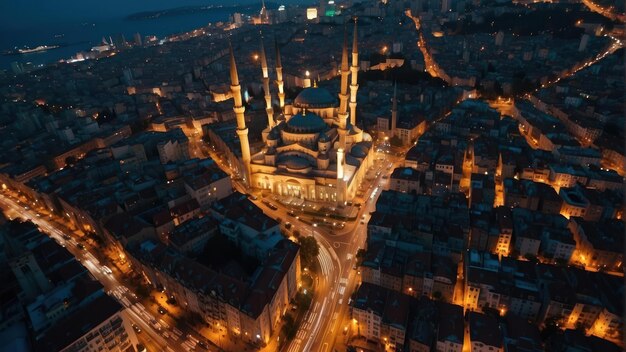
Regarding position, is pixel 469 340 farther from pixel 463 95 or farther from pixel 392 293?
pixel 463 95

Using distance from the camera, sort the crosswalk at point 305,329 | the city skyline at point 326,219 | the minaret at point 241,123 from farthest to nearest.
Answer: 1. the minaret at point 241,123
2. the crosswalk at point 305,329
3. the city skyline at point 326,219

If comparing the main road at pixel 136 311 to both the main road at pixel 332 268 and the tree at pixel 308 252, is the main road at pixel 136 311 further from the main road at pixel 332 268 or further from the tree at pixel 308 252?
the tree at pixel 308 252

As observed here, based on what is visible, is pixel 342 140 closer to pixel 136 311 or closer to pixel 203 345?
pixel 203 345

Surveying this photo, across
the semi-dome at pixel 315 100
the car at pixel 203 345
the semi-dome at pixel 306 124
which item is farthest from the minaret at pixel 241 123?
the car at pixel 203 345

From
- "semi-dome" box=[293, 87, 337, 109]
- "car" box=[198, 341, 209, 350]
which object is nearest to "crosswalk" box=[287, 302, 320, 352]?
"car" box=[198, 341, 209, 350]

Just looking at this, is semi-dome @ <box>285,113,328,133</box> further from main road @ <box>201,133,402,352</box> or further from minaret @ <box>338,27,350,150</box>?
main road @ <box>201,133,402,352</box>

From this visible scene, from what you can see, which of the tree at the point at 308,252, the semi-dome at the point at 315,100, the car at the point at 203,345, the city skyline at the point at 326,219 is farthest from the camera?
the semi-dome at the point at 315,100

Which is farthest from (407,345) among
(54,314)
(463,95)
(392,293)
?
(463,95)
